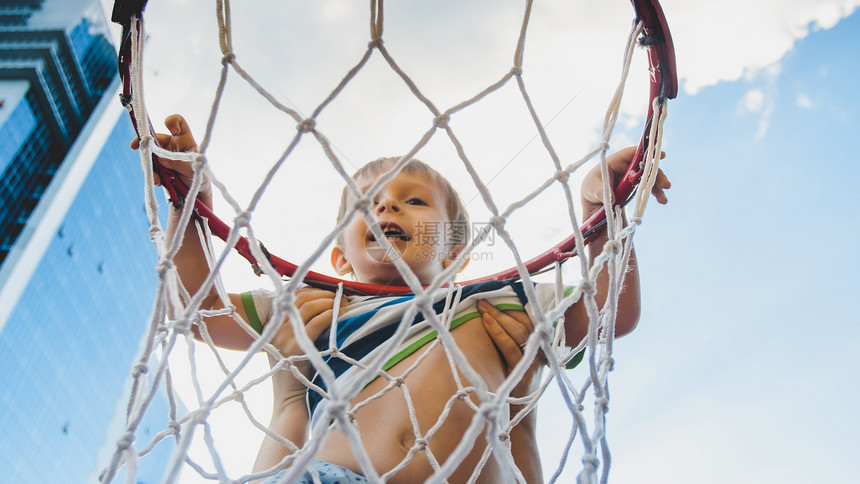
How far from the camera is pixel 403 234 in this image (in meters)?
0.97

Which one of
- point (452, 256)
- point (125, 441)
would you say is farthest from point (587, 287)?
point (452, 256)

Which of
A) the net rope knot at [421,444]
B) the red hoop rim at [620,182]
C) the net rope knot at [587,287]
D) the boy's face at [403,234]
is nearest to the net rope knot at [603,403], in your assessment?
the net rope knot at [587,287]

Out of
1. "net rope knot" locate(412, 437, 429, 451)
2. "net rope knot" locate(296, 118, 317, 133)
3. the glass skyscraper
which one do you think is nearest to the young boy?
"net rope knot" locate(412, 437, 429, 451)

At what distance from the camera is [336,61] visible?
0.90 m

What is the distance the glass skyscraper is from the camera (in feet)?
43.7

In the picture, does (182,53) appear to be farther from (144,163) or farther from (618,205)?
(618,205)

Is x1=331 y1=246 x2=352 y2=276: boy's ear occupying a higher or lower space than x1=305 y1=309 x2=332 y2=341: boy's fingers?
higher

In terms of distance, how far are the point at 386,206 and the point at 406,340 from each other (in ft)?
0.83

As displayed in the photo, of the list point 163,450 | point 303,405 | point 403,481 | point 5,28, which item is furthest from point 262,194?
point 163,450

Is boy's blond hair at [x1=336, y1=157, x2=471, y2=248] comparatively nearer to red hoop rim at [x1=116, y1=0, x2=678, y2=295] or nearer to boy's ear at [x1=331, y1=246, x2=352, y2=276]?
boy's ear at [x1=331, y1=246, x2=352, y2=276]

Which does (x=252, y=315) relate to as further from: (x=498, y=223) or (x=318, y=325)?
(x=498, y=223)

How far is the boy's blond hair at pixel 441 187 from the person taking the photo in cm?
108

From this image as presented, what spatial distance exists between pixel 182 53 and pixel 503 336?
909 millimetres

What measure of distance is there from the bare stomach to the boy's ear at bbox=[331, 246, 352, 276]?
0.36 m
